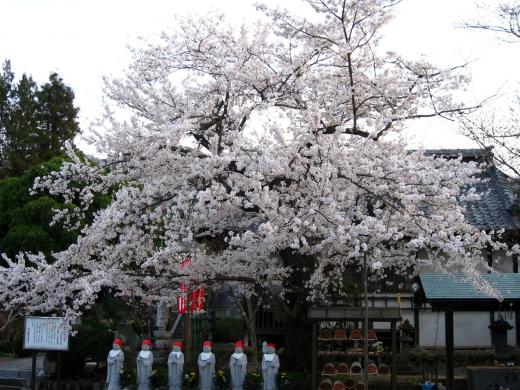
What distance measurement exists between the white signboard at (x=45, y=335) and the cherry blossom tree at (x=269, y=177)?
128cm

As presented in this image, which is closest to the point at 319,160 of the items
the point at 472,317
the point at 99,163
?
the point at 99,163

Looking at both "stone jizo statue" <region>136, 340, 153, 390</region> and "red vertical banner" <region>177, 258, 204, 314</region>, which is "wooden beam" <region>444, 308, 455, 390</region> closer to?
"red vertical banner" <region>177, 258, 204, 314</region>

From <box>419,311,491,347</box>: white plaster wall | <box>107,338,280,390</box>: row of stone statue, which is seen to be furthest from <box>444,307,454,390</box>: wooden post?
<box>419,311,491,347</box>: white plaster wall

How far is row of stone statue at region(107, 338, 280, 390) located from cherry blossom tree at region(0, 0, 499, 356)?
3.78ft

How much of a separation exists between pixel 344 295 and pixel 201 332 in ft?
18.4

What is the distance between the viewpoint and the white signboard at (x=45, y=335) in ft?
39.2

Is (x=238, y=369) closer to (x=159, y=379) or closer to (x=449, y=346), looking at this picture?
(x=159, y=379)

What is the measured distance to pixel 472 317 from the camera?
1570 centimetres

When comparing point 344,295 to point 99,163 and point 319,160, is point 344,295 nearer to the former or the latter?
point 319,160

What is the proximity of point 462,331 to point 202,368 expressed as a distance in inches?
302

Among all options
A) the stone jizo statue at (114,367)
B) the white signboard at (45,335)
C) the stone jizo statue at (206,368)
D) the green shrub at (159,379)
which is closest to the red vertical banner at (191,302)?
the green shrub at (159,379)

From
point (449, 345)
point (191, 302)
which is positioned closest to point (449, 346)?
point (449, 345)

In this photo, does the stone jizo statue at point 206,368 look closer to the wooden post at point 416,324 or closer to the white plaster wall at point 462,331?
the wooden post at point 416,324

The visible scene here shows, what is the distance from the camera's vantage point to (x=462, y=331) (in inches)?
616
